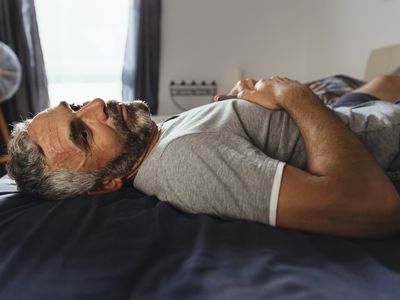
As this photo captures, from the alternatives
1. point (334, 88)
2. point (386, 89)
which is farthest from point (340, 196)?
point (334, 88)

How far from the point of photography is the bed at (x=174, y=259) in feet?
1.72

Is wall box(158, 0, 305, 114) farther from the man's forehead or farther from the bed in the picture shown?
the bed

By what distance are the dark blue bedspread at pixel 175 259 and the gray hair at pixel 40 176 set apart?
0.10 meters

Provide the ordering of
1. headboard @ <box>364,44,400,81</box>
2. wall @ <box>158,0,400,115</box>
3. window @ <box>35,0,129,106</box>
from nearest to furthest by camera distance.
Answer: headboard @ <box>364,44,400,81</box>
window @ <box>35,0,129,106</box>
wall @ <box>158,0,400,115</box>

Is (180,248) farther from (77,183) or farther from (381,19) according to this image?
(381,19)

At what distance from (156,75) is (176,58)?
0.84 feet

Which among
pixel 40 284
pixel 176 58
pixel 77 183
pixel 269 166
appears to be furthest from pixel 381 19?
pixel 40 284

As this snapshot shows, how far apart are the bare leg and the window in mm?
2087

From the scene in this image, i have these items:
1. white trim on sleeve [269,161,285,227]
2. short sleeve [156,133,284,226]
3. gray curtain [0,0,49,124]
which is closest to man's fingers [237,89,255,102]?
short sleeve [156,133,284,226]

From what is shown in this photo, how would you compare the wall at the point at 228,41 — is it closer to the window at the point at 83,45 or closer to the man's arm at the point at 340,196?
the window at the point at 83,45

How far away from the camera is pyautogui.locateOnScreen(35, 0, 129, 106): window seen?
267 centimetres

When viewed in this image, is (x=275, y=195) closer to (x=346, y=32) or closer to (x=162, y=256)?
(x=162, y=256)

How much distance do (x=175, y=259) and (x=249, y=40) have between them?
2909mm

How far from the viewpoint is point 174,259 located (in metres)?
0.61
